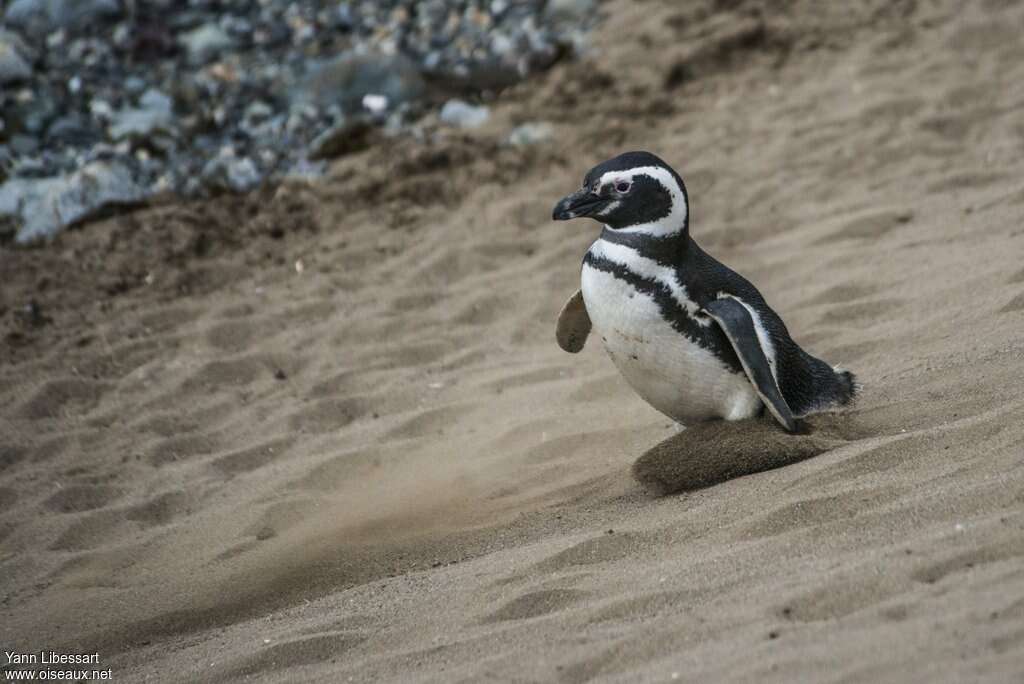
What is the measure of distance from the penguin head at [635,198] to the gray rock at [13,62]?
5.45m

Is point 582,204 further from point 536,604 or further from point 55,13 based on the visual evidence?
point 55,13

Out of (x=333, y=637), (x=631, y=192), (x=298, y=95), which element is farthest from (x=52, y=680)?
(x=298, y=95)

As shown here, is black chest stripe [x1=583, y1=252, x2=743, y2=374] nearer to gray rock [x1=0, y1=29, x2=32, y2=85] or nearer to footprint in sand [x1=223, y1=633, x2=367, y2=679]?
footprint in sand [x1=223, y1=633, x2=367, y2=679]

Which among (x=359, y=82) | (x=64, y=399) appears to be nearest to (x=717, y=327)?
(x=64, y=399)

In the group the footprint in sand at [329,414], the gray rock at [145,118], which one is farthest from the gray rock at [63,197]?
the footprint in sand at [329,414]

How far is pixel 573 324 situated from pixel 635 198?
655 mm

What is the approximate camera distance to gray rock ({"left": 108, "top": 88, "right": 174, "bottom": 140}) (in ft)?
25.3

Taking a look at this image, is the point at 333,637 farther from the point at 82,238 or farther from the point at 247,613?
the point at 82,238

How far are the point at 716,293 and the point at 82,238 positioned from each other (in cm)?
399

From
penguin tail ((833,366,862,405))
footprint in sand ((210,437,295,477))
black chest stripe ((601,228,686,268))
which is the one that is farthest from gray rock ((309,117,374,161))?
penguin tail ((833,366,862,405))

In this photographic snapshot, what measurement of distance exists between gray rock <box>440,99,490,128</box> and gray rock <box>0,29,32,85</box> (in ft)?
→ 8.51

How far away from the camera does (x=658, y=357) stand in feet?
12.4

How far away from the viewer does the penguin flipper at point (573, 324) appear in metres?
4.26

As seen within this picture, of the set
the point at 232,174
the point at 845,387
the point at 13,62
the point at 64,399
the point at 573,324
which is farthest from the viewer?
the point at 13,62
